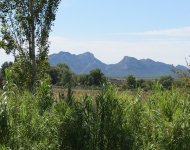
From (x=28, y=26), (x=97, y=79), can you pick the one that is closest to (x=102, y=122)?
(x=97, y=79)

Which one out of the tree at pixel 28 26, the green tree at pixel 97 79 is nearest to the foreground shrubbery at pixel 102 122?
the green tree at pixel 97 79

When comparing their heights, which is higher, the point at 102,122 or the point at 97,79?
the point at 97,79

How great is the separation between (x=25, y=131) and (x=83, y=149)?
1169mm

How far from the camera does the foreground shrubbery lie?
766 centimetres

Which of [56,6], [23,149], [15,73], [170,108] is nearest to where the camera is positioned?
[23,149]

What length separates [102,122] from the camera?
8430 mm

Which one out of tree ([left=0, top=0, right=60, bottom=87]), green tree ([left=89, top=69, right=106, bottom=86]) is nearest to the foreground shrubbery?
green tree ([left=89, top=69, right=106, bottom=86])

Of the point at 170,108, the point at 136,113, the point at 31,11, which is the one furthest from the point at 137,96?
the point at 31,11

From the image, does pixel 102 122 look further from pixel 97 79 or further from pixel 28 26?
pixel 28 26

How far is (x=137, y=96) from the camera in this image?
29.7 ft

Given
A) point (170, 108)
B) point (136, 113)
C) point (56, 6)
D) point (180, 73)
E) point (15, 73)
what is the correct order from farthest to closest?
point (56, 6) → point (15, 73) → point (180, 73) → point (136, 113) → point (170, 108)

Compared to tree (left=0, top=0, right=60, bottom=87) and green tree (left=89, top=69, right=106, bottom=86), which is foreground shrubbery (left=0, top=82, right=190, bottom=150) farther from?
tree (left=0, top=0, right=60, bottom=87)

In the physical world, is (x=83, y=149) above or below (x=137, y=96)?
below

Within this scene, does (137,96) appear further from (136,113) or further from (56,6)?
(56,6)
